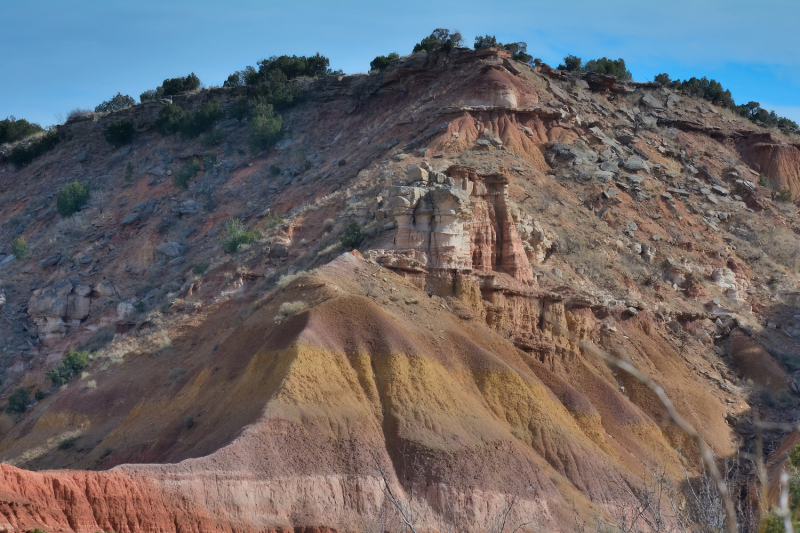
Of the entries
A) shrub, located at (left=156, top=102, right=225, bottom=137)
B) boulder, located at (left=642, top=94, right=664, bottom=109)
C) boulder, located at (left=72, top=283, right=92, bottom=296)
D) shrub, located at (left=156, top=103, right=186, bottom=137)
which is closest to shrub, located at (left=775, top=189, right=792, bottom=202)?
boulder, located at (left=642, top=94, right=664, bottom=109)

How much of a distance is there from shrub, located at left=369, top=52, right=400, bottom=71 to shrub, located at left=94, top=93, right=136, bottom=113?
2560 cm

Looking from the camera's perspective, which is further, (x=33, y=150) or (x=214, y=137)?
(x=33, y=150)

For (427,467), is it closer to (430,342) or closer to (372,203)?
(430,342)

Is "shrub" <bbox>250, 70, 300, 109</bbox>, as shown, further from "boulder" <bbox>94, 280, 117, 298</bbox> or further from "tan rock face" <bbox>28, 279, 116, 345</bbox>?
"tan rock face" <bbox>28, 279, 116, 345</bbox>

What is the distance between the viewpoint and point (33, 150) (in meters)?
85.6

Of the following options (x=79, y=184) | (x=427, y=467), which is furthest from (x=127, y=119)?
(x=427, y=467)

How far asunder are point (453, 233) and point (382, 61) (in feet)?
128

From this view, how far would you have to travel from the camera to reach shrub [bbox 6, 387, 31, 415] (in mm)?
46031

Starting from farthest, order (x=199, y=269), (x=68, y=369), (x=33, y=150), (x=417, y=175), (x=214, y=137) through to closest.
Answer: (x=33, y=150), (x=214, y=137), (x=199, y=269), (x=68, y=369), (x=417, y=175)

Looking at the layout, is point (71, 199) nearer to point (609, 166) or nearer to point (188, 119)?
point (188, 119)

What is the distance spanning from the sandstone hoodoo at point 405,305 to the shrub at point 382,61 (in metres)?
1.91

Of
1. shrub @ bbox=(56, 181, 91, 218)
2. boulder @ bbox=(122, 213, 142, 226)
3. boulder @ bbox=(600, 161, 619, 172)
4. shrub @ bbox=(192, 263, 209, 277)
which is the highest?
boulder @ bbox=(600, 161, 619, 172)

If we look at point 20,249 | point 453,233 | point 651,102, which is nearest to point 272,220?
point 453,233

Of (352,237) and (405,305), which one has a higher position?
(352,237)
